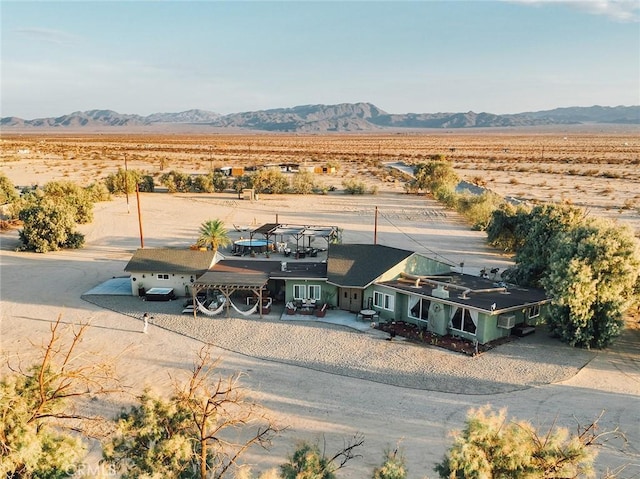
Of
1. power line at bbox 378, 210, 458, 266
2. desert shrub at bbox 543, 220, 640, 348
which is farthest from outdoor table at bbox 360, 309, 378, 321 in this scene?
power line at bbox 378, 210, 458, 266

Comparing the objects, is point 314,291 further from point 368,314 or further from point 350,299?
point 368,314

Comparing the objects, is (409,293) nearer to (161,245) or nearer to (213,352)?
(213,352)

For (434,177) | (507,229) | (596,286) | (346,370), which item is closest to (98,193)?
(434,177)

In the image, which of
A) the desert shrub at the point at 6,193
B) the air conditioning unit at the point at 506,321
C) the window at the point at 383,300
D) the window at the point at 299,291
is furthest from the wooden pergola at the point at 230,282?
the desert shrub at the point at 6,193

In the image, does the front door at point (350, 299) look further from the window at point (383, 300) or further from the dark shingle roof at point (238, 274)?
the dark shingle roof at point (238, 274)

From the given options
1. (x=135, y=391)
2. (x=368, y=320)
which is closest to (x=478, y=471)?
(x=135, y=391)

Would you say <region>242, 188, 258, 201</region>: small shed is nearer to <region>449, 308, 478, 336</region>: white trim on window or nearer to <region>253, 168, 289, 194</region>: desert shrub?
<region>253, 168, 289, 194</region>: desert shrub
